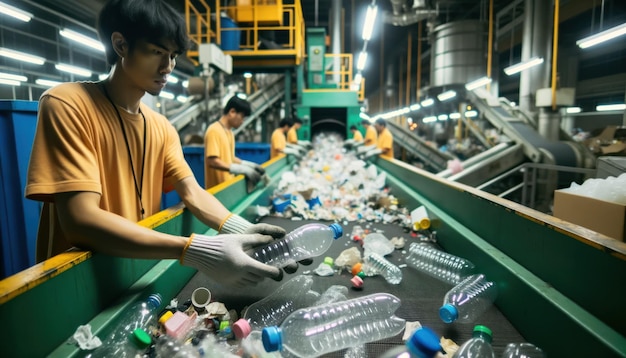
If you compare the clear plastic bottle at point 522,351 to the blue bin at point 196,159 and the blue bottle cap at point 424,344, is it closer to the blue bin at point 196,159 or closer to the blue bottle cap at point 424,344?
the blue bottle cap at point 424,344

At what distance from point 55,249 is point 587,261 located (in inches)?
79.0

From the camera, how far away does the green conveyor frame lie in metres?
0.84

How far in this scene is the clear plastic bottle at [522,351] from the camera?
1116 millimetres

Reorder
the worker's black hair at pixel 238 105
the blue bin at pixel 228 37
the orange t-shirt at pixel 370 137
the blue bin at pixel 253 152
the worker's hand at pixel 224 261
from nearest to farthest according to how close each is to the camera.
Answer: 1. the worker's hand at pixel 224 261
2. the worker's black hair at pixel 238 105
3. the blue bin at pixel 253 152
4. the blue bin at pixel 228 37
5. the orange t-shirt at pixel 370 137

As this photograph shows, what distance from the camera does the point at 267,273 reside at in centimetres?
124

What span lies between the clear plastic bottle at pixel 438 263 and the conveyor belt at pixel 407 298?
0.06 m

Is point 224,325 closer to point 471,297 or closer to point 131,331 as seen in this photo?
point 131,331

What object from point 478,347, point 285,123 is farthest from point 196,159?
point 478,347

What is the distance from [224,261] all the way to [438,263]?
1434 millimetres

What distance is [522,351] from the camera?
1.14 m

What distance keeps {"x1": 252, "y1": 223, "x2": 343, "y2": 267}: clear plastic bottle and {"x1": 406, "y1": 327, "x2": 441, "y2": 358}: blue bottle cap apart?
794mm

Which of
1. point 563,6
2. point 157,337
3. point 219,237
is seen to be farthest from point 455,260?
point 563,6

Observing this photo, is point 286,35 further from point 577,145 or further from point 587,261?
point 587,261

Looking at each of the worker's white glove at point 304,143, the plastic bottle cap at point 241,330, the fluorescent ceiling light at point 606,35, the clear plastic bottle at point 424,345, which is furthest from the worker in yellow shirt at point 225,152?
the fluorescent ceiling light at point 606,35
